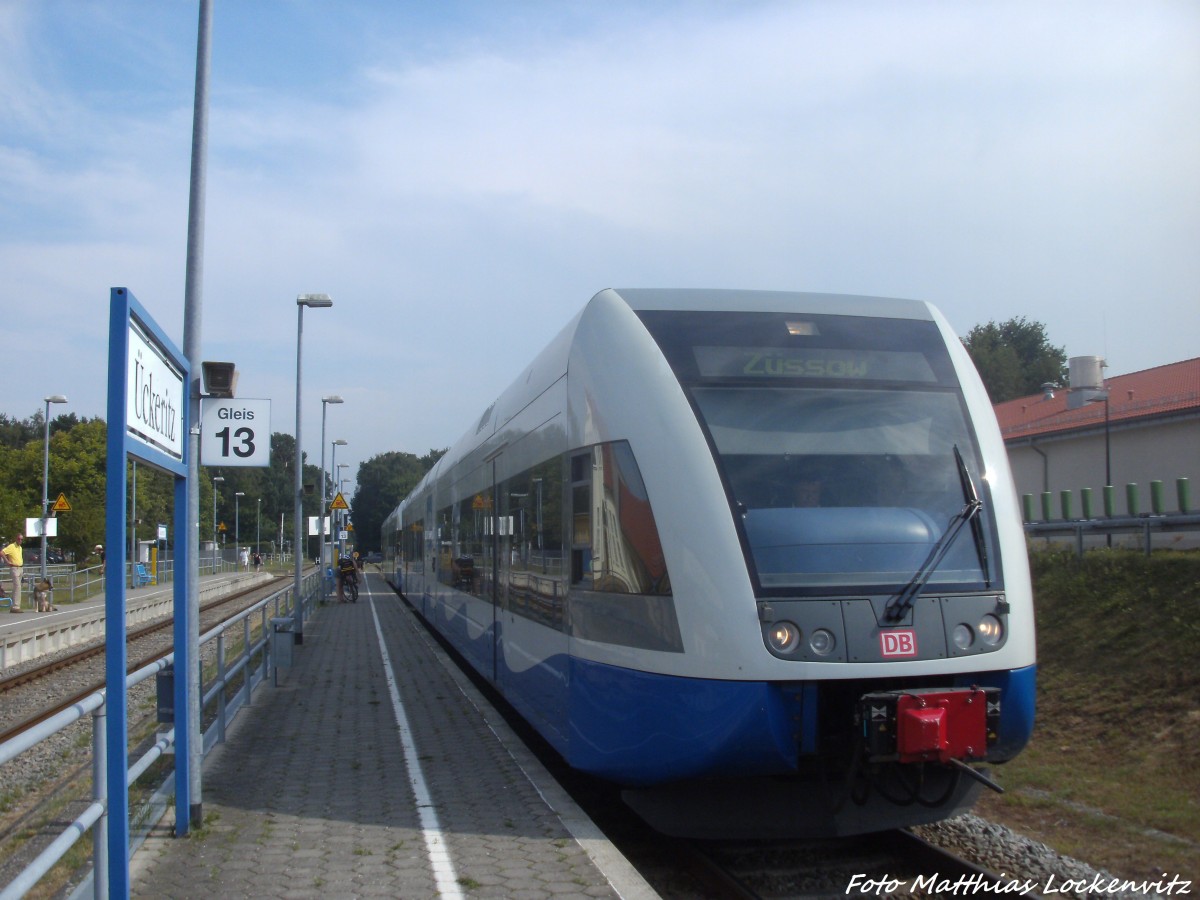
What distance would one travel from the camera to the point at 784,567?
614cm

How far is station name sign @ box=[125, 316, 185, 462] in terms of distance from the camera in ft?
16.1

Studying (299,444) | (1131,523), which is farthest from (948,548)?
(299,444)

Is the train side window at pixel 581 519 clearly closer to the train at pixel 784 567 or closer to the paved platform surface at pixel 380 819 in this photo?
the train at pixel 784 567

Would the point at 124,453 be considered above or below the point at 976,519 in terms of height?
above

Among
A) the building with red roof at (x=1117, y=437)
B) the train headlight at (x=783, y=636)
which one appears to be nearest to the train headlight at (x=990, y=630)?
the train headlight at (x=783, y=636)

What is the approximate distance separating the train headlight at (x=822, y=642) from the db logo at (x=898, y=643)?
259 mm

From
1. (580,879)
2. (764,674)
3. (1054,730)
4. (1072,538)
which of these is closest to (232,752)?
(580,879)

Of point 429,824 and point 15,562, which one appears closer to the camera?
point 429,824

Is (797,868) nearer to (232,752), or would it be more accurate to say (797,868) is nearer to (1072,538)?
(232,752)

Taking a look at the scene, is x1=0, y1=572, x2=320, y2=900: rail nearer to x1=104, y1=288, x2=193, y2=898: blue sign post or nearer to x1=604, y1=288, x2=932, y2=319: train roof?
x1=104, y1=288, x2=193, y2=898: blue sign post

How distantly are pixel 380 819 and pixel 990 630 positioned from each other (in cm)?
372

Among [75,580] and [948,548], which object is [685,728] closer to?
[948,548]

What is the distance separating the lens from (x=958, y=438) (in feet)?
22.7

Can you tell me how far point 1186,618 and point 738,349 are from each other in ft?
27.4
